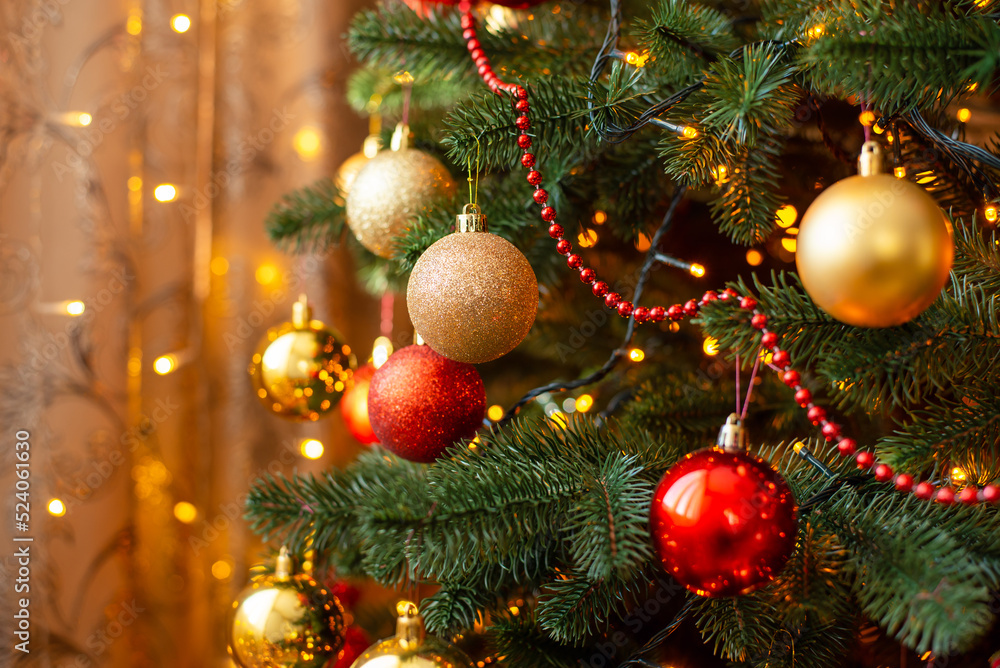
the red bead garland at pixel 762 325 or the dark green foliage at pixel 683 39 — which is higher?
the dark green foliage at pixel 683 39

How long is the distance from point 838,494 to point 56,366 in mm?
829

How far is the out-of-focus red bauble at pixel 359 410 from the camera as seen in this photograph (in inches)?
25.8

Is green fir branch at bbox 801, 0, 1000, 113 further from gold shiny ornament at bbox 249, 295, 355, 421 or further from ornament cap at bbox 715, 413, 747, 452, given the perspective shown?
gold shiny ornament at bbox 249, 295, 355, 421

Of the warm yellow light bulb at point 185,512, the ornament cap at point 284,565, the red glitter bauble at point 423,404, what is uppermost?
the red glitter bauble at point 423,404

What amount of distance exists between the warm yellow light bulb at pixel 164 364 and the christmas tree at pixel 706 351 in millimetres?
464

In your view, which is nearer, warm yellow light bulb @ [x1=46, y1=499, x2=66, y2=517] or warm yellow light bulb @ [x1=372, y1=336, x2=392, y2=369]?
warm yellow light bulb @ [x1=372, y1=336, x2=392, y2=369]

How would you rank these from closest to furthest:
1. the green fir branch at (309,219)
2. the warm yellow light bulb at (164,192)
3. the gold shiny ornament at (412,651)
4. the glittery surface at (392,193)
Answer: the gold shiny ornament at (412,651), the glittery surface at (392,193), the green fir branch at (309,219), the warm yellow light bulb at (164,192)

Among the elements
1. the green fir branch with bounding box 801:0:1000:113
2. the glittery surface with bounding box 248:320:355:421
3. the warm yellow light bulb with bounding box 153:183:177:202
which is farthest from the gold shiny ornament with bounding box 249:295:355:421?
the green fir branch with bounding box 801:0:1000:113

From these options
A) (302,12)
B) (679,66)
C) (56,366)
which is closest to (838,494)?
(679,66)

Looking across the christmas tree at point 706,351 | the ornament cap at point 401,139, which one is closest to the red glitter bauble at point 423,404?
the christmas tree at point 706,351

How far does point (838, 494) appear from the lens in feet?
1.47

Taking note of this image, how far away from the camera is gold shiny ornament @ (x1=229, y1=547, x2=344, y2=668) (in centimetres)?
55

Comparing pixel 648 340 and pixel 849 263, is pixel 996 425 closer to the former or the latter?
pixel 849 263

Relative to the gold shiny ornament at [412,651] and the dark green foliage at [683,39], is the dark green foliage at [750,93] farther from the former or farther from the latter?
the gold shiny ornament at [412,651]
